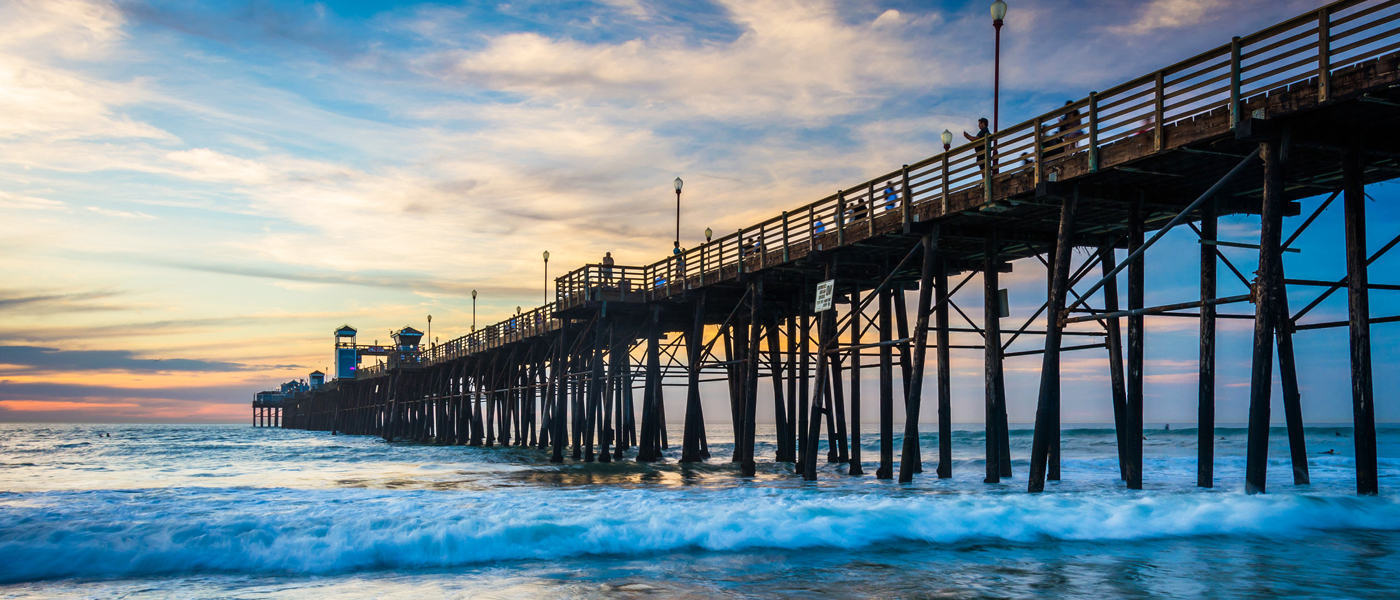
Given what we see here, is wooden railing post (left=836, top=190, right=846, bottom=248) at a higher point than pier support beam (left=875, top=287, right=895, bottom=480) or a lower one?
higher

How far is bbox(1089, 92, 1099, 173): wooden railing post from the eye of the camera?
14.2m

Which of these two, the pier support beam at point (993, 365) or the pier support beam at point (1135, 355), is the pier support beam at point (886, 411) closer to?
the pier support beam at point (993, 365)

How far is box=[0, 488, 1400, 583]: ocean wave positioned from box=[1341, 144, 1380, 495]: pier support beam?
135 centimetres

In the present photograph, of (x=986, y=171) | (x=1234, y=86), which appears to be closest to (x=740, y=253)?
(x=986, y=171)

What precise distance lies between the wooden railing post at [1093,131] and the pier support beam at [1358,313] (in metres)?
3.08

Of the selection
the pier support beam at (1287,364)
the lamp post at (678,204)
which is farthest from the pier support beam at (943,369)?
the lamp post at (678,204)

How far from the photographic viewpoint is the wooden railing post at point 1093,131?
46.6ft

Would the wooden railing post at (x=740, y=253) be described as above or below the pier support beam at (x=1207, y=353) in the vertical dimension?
above

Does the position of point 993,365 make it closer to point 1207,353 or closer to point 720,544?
point 1207,353

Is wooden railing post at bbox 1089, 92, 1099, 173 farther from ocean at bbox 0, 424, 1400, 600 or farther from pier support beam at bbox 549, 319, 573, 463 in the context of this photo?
pier support beam at bbox 549, 319, 573, 463

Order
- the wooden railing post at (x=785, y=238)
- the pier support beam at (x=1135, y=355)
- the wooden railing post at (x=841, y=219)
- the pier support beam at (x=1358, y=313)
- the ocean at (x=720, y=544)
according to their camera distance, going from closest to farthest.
Answer: the ocean at (x=720, y=544)
the pier support beam at (x=1358, y=313)
the pier support beam at (x=1135, y=355)
the wooden railing post at (x=841, y=219)
the wooden railing post at (x=785, y=238)

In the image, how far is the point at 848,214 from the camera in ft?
66.5

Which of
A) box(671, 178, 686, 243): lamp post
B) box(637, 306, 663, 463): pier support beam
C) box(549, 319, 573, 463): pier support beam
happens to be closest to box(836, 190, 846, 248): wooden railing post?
box(637, 306, 663, 463): pier support beam

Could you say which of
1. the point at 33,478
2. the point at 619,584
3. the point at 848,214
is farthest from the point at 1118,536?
the point at 33,478
